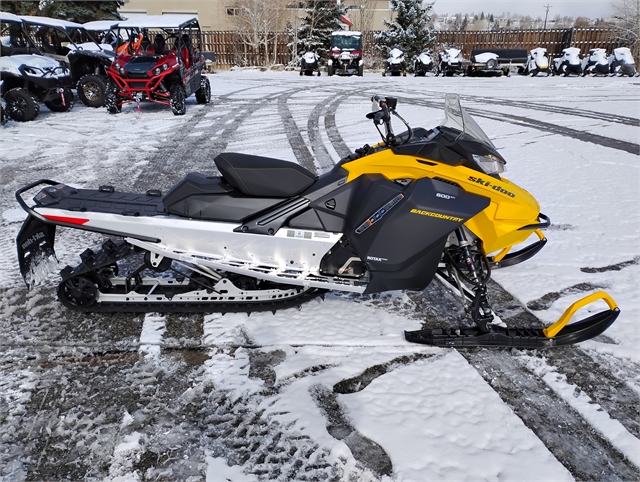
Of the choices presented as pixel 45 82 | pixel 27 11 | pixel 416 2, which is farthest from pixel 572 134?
pixel 27 11

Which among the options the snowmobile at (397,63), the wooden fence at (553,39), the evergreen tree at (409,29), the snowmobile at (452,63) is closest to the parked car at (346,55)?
the snowmobile at (397,63)

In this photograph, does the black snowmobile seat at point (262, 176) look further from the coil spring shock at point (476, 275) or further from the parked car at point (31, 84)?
the parked car at point (31, 84)

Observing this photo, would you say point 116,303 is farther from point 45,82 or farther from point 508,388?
point 45,82

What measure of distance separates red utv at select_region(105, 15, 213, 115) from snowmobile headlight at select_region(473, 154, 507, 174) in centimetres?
842

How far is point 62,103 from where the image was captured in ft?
33.1

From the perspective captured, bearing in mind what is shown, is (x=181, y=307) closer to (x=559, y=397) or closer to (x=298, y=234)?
(x=298, y=234)

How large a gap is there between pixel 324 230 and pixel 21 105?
8756mm

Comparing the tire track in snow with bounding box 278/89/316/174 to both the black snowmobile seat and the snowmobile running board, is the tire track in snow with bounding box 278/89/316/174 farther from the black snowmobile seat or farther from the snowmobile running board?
the snowmobile running board

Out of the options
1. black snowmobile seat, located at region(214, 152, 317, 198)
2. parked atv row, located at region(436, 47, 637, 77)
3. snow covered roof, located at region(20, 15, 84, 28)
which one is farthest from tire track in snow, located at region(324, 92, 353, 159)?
parked atv row, located at region(436, 47, 637, 77)

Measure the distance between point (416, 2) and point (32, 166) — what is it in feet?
83.2

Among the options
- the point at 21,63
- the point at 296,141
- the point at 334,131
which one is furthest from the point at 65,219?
the point at 21,63

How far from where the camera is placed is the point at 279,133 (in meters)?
8.14

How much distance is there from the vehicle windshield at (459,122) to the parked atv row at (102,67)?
8.14 metres

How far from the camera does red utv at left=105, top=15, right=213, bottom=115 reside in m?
9.84
